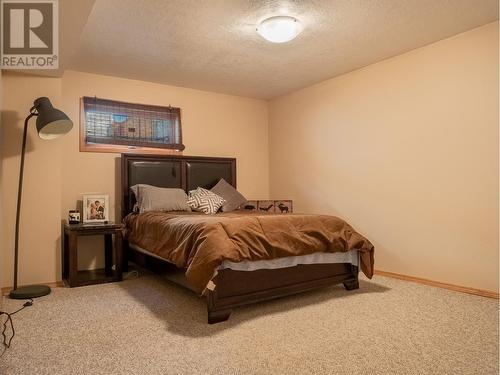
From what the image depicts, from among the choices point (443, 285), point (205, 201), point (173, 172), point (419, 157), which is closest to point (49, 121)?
point (173, 172)

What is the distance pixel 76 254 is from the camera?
3.47m

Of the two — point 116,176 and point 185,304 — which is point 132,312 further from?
point 116,176

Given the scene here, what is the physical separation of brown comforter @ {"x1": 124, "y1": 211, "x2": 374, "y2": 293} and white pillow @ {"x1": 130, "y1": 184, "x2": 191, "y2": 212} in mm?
479

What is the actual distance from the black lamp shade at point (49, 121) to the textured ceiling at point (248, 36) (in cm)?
74

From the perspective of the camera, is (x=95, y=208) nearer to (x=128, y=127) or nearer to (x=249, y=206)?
(x=128, y=127)

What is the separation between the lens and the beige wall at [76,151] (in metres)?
3.35

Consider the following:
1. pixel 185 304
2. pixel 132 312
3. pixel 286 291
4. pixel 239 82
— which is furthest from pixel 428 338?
pixel 239 82

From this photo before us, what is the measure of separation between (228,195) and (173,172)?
80cm

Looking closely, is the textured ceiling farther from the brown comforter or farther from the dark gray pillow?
the brown comforter

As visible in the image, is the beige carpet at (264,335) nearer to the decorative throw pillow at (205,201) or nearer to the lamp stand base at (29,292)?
the lamp stand base at (29,292)

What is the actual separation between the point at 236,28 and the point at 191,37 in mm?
474

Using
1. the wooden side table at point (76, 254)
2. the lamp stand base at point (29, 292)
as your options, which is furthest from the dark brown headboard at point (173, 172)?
the lamp stand base at point (29, 292)

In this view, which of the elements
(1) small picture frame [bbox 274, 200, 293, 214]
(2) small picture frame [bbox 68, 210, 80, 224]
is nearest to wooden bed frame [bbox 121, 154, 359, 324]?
(2) small picture frame [bbox 68, 210, 80, 224]

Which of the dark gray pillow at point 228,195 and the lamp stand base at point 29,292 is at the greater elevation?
the dark gray pillow at point 228,195
